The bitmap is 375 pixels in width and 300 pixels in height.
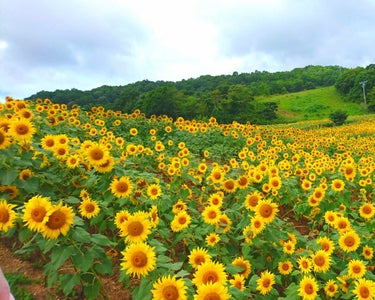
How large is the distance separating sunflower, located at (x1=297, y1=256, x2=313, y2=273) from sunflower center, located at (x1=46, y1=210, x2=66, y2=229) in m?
2.56

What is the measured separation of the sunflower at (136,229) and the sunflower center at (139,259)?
299 millimetres

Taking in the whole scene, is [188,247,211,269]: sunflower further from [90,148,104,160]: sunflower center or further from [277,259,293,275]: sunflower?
[90,148,104,160]: sunflower center

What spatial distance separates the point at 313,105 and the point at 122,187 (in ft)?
241

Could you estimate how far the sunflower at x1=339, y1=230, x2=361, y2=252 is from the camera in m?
4.13

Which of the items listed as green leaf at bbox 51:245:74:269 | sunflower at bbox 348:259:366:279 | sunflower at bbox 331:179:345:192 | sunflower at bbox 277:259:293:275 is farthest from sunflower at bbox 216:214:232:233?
sunflower at bbox 331:179:345:192

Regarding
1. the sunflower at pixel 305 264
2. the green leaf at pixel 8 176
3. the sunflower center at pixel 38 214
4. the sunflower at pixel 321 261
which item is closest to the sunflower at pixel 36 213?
the sunflower center at pixel 38 214

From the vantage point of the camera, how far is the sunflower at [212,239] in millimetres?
3857

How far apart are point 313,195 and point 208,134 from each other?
20.7 feet

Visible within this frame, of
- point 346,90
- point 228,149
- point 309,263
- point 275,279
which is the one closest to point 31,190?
point 275,279

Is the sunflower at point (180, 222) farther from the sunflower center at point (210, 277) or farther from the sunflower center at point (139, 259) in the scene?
the sunflower center at point (139, 259)

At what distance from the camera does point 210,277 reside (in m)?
2.51

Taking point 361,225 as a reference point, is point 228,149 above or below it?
above

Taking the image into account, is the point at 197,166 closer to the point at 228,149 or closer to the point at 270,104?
the point at 228,149

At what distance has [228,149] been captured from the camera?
10.8m
